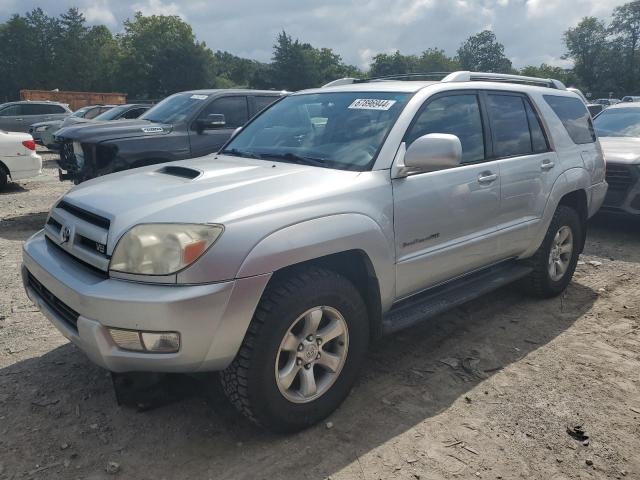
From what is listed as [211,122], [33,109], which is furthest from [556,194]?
[33,109]

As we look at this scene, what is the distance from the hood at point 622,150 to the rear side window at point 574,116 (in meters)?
2.01

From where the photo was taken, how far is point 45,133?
1662 centimetres

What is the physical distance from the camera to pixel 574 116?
4.82 metres

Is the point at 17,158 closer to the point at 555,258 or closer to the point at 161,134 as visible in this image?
the point at 161,134

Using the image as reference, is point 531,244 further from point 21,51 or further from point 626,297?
point 21,51

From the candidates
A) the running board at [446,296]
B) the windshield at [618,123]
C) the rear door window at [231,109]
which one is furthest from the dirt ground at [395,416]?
the windshield at [618,123]

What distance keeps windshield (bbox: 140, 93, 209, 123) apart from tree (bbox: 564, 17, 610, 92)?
71.0 m

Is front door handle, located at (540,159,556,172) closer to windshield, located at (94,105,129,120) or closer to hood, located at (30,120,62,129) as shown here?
windshield, located at (94,105,129,120)

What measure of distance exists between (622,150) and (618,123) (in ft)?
4.66

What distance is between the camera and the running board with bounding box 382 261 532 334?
3158 millimetres

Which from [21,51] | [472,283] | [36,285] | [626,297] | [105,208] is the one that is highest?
[21,51]

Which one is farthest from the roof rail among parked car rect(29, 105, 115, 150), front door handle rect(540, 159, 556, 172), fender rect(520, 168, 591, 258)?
parked car rect(29, 105, 115, 150)

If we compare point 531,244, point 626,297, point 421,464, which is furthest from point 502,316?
point 421,464

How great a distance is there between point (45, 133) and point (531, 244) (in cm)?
1638
